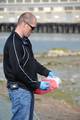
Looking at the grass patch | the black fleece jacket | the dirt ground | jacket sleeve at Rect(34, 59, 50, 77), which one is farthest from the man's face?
the grass patch

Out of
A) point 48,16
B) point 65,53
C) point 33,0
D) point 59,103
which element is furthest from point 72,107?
point 33,0

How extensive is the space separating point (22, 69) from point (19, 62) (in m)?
0.08

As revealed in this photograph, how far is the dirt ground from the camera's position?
11070 millimetres

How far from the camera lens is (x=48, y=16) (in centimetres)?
8844

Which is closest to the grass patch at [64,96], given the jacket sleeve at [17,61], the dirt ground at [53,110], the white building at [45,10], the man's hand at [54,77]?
the dirt ground at [53,110]

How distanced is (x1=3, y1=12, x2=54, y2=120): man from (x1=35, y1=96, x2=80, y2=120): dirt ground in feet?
12.2

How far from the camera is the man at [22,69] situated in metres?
6.61

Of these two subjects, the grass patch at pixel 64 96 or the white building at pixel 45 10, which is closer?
the grass patch at pixel 64 96

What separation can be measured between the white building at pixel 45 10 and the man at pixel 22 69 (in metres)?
79.8

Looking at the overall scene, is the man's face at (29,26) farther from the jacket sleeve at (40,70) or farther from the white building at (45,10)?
the white building at (45,10)

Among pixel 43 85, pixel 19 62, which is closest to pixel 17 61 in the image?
pixel 19 62

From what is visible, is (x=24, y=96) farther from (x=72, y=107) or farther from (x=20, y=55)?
(x=72, y=107)

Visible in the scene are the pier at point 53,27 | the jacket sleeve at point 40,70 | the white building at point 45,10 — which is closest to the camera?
the jacket sleeve at point 40,70

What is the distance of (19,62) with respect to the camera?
21.6 ft
